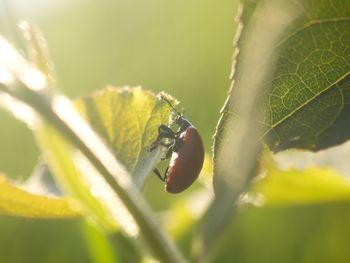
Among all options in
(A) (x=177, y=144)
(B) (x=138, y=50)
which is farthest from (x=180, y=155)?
(B) (x=138, y=50)

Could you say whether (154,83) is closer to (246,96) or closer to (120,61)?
(120,61)

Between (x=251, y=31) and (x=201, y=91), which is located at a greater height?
→ (x=201, y=91)

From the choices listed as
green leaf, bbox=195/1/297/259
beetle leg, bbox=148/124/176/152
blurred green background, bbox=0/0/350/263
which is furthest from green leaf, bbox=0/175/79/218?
blurred green background, bbox=0/0/350/263

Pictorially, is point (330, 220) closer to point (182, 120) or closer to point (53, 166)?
point (182, 120)

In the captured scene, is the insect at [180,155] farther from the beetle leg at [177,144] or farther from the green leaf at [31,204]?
the green leaf at [31,204]

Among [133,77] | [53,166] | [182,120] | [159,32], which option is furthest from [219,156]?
[159,32]

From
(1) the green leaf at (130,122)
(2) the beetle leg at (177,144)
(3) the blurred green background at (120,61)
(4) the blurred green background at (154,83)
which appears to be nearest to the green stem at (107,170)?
(1) the green leaf at (130,122)
